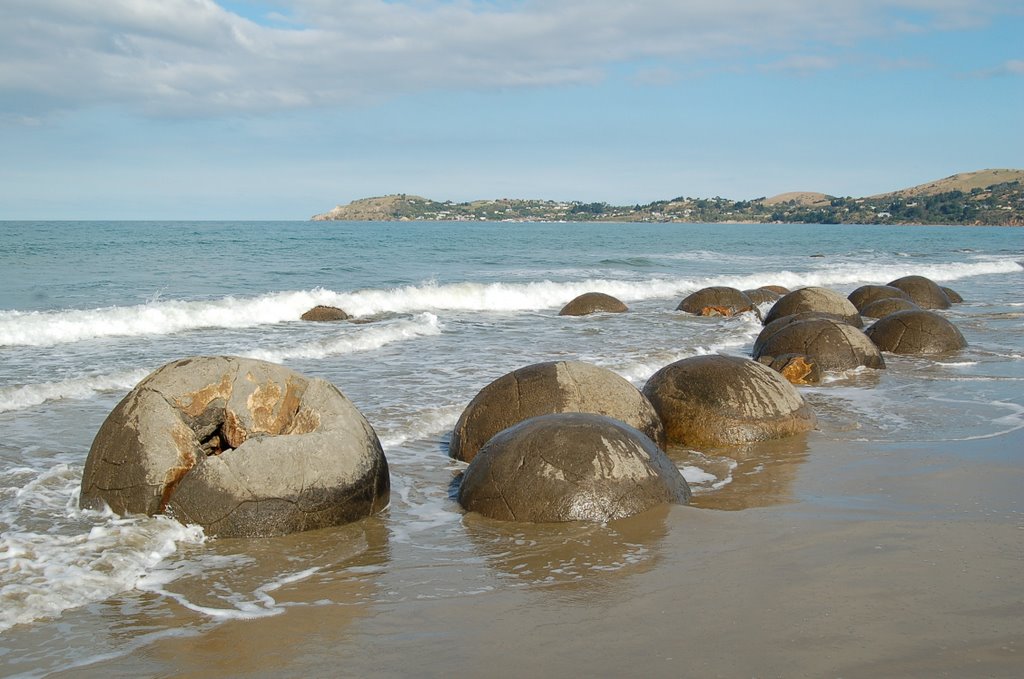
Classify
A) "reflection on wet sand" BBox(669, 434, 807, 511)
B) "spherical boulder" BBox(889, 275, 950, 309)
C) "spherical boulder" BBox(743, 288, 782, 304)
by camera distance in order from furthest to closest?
"spherical boulder" BBox(743, 288, 782, 304), "spherical boulder" BBox(889, 275, 950, 309), "reflection on wet sand" BBox(669, 434, 807, 511)

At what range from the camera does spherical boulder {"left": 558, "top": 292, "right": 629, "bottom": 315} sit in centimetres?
Result: 2258

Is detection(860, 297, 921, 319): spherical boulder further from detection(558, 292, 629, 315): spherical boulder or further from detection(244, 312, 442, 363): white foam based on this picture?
detection(244, 312, 442, 363): white foam

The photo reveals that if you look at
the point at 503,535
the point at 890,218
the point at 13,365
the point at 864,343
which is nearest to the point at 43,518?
the point at 503,535

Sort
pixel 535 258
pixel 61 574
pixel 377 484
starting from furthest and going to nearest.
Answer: pixel 535 258 < pixel 377 484 < pixel 61 574

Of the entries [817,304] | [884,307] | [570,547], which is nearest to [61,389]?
[570,547]

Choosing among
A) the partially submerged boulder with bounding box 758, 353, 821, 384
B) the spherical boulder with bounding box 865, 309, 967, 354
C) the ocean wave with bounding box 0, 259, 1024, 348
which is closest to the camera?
the partially submerged boulder with bounding box 758, 353, 821, 384

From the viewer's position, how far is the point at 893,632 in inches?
178

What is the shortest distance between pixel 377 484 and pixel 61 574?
7.06 ft

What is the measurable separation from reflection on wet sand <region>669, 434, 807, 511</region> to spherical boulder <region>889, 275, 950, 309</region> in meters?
16.4

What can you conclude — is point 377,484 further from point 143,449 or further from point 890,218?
point 890,218

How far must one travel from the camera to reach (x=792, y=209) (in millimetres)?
158000

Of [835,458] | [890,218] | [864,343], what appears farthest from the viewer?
[890,218]

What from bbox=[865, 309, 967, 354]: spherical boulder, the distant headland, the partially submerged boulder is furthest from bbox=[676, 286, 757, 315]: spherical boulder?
the distant headland

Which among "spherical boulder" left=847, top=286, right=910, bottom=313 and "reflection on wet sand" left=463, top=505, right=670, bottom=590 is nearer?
"reflection on wet sand" left=463, top=505, right=670, bottom=590
